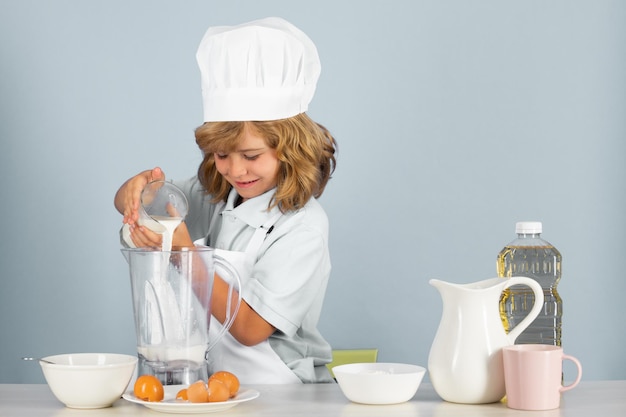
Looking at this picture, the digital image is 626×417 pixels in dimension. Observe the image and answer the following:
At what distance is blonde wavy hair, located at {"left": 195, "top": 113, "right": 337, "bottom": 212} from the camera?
140cm

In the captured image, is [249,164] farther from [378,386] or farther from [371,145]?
[371,145]

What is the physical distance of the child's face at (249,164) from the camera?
1.41m

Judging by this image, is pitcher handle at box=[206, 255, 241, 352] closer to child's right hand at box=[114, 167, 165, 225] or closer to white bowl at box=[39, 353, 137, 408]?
white bowl at box=[39, 353, 137, 408]

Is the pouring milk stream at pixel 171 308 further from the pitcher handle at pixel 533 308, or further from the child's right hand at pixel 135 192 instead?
the pitcher handle at pixel 533 308

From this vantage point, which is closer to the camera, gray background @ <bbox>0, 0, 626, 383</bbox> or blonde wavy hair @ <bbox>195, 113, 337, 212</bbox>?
blonde wavy hair @ <bbox>195, 113, 337, 212</bbox>

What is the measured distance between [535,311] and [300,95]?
1.87 feet

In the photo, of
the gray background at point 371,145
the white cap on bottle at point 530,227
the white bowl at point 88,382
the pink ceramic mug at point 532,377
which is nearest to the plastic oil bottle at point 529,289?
the white cap on bottle at point 530,227

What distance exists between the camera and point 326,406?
1007mm

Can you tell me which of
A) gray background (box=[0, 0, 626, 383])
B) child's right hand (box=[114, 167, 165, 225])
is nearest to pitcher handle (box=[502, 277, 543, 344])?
child's right hand (box=[114, 167, 165, 225])

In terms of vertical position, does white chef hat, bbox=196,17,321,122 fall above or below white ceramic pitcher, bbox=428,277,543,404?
→ above

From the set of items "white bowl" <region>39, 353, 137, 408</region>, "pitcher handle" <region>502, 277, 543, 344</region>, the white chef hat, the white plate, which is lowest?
the white plate

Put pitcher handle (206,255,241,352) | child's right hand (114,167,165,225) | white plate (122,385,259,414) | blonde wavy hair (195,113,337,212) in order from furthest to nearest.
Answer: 1. blonde wavy hair (195,113,337,212)
2. child's right hand (114,167,165,225)
3. pitcher handle (206,255,241,352)
4. white plate (122,385,259,414)

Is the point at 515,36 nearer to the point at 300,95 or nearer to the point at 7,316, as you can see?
the point at 300,95

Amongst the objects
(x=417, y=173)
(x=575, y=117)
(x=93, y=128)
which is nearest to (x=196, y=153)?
(x=93, y=128)
